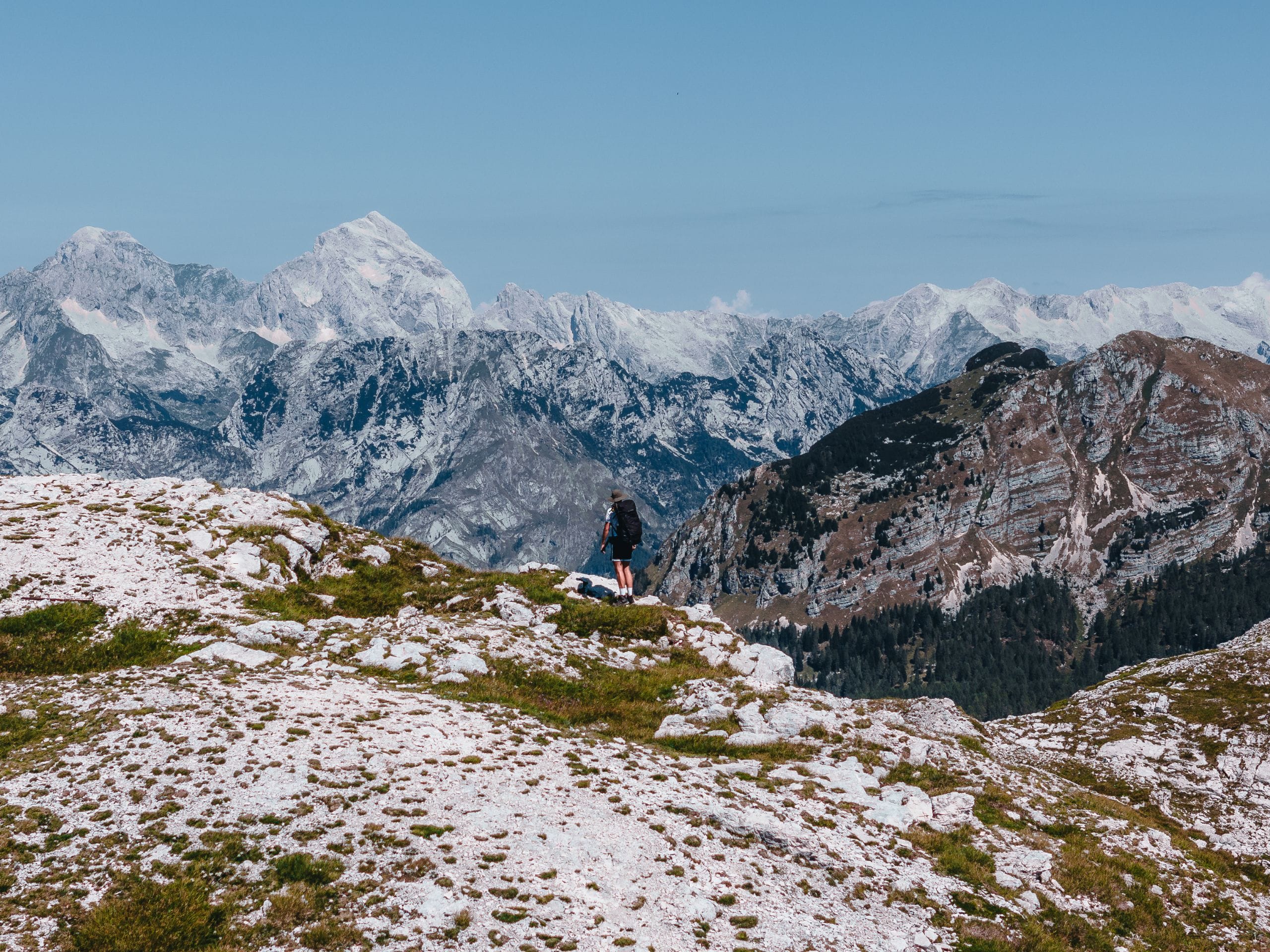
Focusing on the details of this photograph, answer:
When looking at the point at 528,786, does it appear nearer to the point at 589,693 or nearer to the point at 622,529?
the point at 589,693

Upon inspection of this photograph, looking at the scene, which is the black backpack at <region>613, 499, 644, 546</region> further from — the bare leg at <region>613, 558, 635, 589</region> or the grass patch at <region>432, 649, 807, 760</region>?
the grass patch at <region>432, 649, 807, 760</region>

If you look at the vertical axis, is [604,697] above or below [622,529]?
below

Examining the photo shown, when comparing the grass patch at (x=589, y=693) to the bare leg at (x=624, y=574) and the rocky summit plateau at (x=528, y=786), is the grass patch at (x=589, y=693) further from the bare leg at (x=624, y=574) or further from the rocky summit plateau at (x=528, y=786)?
the bare leg at (x=624, y=574)

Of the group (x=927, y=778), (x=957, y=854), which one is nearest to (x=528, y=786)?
(x=957, y=854)

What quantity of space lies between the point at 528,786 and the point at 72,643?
82.1 ft

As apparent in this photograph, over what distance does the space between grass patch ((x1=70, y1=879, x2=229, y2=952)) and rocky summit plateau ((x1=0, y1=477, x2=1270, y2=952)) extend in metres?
0.08

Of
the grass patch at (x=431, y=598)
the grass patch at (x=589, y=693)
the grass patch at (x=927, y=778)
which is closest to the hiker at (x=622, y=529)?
the grass patch at (x=431, y=598)

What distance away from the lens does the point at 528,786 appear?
25391 mm

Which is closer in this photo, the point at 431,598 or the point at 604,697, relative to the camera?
the point at 604,697

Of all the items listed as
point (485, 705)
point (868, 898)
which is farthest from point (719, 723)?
point (868, 898)

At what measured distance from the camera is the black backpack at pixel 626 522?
147ft

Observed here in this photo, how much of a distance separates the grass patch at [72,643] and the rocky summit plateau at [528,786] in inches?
6.4

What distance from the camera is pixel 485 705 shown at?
33.5m

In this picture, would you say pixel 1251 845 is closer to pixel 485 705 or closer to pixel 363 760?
pixel 485 705
